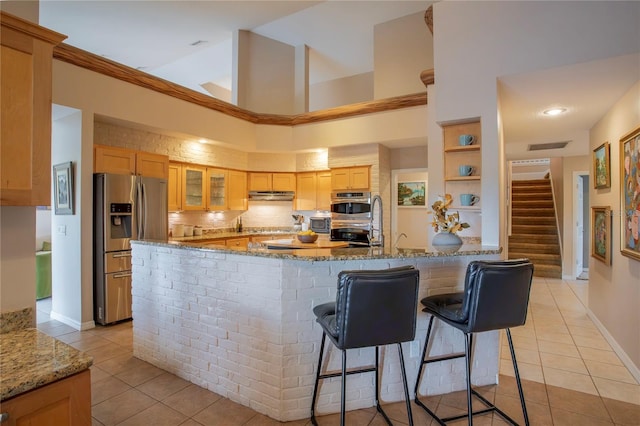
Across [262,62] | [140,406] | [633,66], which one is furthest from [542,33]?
[262,62]

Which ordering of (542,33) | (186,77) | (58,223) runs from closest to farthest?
A: (542,33)
(58,223)
(186,77)

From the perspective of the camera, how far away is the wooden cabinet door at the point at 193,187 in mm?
5363

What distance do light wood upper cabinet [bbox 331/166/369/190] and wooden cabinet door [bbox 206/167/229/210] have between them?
1.98m

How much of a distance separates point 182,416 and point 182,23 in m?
5.72

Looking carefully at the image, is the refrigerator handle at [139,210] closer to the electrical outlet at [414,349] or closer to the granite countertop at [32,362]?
the granite countertop at [32,362]

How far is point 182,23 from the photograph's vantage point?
5457 millimetres

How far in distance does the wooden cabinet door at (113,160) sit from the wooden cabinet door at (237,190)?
81.7 inches

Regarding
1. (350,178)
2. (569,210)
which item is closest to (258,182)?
(350,178)

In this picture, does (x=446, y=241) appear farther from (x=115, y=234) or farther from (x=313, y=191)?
(x=313, y=191)

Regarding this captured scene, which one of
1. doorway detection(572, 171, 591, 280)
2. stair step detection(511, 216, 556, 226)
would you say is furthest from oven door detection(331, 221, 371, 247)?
stair step detection(511, 216, 556, 226)

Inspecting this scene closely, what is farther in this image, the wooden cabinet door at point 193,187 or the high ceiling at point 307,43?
the wooden cabinet door at point 193,187

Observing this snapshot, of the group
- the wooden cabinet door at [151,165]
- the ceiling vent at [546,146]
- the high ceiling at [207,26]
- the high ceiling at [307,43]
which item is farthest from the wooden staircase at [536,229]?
the wooden cabinet door at [151,165]

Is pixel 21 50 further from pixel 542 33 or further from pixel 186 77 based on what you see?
pixel 186 77

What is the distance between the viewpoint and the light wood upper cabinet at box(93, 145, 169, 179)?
3.87 meters
